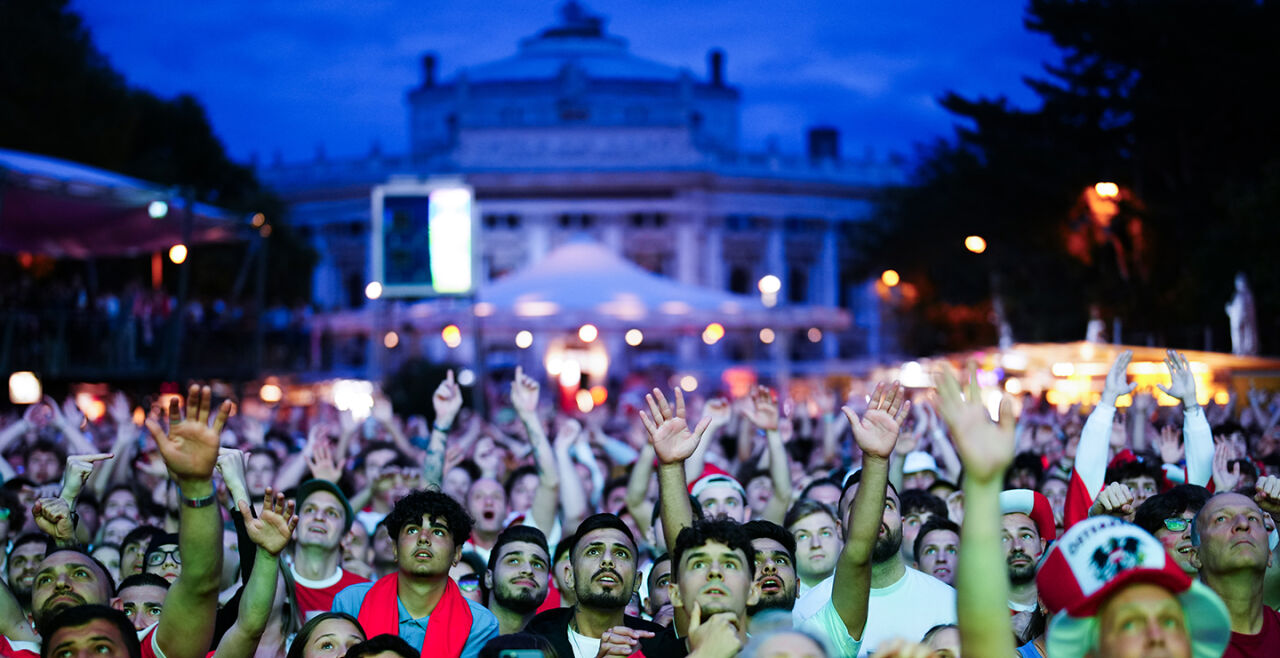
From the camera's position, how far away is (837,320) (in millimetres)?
24188

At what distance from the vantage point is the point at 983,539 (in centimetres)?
327

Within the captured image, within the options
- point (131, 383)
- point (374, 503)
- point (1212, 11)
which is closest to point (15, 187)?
point (131, 383)

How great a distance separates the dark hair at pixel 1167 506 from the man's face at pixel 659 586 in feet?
5.98

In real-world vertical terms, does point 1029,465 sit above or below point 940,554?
above

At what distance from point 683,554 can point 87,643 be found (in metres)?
1.73

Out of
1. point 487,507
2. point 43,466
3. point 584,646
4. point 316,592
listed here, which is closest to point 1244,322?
point 487,507

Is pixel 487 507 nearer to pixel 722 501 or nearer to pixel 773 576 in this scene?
pixel 722 501

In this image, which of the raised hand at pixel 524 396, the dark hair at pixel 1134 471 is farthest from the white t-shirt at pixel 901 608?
the raised hand at pixel 524 396

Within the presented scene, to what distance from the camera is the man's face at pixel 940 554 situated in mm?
5695

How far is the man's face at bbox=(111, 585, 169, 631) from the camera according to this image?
16.8 feet

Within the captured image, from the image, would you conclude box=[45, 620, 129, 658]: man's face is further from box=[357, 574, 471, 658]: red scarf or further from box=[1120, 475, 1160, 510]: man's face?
box=[1120, 475, 1160, 510]: man's face

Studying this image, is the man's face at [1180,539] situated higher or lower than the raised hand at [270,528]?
lower

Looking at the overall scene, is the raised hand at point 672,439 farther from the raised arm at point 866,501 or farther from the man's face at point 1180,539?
the man's face at point 1180,539

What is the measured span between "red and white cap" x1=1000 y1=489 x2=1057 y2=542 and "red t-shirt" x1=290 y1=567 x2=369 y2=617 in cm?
278
